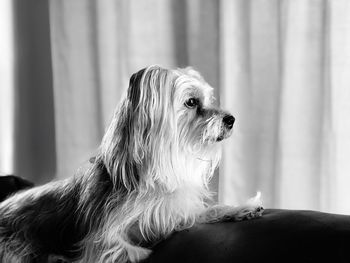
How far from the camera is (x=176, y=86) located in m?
1.73

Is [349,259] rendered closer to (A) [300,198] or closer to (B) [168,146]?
(B) [168,146]

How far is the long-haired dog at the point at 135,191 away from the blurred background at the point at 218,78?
0.60m

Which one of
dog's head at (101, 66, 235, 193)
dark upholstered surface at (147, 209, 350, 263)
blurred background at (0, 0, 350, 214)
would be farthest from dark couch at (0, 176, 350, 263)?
blurred background at (0, 0, 350, 214)

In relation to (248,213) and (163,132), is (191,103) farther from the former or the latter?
(248,213)

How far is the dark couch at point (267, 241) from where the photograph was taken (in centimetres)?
124

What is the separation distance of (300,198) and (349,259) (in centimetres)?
109

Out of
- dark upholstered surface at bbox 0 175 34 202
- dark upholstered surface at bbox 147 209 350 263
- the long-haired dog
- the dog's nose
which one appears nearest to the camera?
dark upholstered surface at bbox 147 209 350 263

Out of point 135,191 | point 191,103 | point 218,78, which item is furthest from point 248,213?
point 218,78

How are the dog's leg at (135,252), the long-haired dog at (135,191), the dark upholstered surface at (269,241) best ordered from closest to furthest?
1. the dark upholstered surface at (269,241)
2. the dog's leg at (135,252)
3. the long-haired dog at (135,191)

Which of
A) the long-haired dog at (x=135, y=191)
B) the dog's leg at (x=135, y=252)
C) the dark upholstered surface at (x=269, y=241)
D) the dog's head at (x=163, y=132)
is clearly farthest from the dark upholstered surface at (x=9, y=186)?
the dark upholstered surface at (x=269, y=241)

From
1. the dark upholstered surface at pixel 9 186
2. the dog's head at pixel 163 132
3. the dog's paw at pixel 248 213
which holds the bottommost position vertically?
the dark upholstered surface at pixel 9 186

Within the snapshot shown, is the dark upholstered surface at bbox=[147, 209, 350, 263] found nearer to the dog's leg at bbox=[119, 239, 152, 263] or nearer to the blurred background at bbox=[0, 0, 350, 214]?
the dog's leg at bbox=[119, 239, 152, 263]

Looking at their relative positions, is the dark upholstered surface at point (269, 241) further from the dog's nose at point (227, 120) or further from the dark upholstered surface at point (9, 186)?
the dark upholstered surface at point (9, 186)

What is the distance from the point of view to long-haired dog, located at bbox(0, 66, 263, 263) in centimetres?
159
